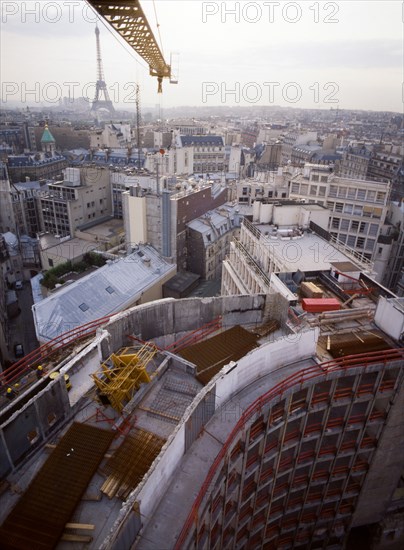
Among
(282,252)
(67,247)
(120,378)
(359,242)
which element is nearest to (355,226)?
(359,242)

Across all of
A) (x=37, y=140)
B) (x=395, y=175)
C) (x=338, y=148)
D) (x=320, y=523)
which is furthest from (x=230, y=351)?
(x=37, y=140)

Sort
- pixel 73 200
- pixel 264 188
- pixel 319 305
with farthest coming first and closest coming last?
pixel 73 200 → pixel 264 188 → pixel 319 305

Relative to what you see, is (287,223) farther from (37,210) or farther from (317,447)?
(37,210)

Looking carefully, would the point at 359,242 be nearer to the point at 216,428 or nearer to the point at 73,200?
the point at 216,428

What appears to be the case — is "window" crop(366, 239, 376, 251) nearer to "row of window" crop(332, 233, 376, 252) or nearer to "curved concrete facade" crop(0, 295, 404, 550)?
"row of window" crop(332, 233, 376, 252)

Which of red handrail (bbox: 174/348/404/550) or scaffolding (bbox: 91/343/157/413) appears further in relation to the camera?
scaffolding (bbox: 91/343/157/413)

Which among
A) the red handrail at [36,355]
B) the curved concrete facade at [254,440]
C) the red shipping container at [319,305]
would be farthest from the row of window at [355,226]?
the red handrail at [36,355]

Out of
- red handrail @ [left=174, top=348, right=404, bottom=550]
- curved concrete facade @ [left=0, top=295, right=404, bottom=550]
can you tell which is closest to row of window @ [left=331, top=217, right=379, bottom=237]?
curved concrete facade @ [left=0, top=295, right=404, bottom=550]
